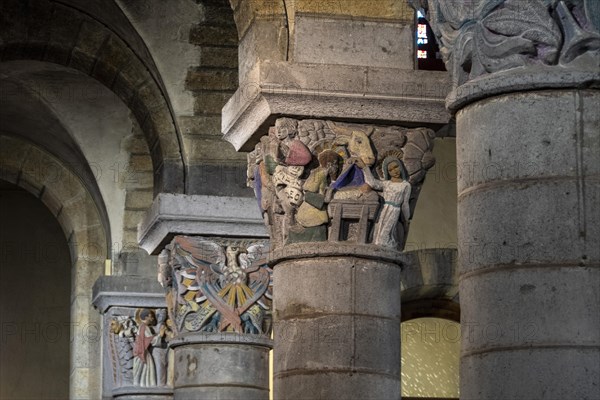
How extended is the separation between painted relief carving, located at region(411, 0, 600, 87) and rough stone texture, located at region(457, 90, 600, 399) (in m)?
0.11

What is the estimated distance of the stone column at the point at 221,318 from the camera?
34.8 feet

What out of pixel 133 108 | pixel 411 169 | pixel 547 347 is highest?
pixel 133 108

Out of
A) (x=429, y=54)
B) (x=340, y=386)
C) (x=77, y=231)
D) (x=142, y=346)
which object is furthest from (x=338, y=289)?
(x=77, y=231)

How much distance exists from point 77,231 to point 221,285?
5.93 metres

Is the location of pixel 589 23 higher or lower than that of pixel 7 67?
lower

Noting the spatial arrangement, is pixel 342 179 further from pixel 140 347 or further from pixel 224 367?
pixel 140 347

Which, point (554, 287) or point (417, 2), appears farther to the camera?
point (417, 2)

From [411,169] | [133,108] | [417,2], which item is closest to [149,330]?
[133,108]

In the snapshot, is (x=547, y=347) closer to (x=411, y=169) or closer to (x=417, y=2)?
(x=417, y=2)

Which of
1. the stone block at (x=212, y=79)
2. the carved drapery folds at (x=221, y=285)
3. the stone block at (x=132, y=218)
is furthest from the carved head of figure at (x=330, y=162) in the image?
the stone block at (x=132, y=218)

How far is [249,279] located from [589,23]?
629 cm

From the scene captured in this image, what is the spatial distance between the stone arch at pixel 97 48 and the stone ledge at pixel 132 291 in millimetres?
2276

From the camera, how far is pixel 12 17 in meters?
11.6

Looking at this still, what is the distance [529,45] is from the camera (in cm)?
473
